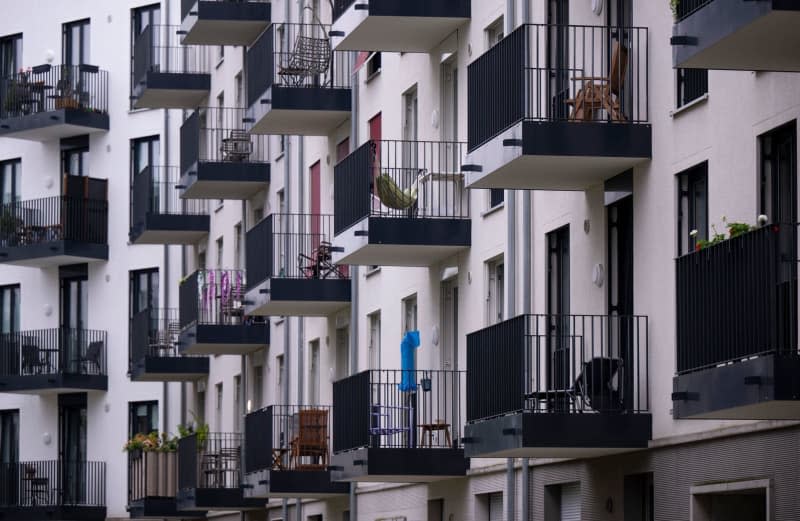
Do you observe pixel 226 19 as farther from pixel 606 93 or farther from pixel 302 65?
pixel 606 93

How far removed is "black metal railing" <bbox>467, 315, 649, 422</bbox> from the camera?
2061 cm

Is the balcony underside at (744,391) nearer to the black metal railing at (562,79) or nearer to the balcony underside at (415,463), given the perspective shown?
the black metal railing at (562,79)

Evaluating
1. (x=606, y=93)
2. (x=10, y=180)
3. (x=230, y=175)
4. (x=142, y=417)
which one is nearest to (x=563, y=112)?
(x=606, y=93)

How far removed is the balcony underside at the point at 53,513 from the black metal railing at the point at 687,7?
36.0 metres

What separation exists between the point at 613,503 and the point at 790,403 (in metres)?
6.43

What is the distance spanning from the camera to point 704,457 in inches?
748

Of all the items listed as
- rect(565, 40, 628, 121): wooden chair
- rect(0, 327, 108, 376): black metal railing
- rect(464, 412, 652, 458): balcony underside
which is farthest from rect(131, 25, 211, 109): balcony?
rect(464, 412, 652, 458): balcony underside

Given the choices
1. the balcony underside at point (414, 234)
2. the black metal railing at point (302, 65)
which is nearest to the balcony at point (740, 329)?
the balcony underside at point (414, 234)

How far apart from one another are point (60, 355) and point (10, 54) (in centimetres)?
930

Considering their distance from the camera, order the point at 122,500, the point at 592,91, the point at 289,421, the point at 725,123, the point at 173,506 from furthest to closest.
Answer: the point at 122,500
the point at 173,506
the point at 289,421
the point at 592,91
the point at 725,123

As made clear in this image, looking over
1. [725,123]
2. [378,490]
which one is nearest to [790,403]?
[725,123]

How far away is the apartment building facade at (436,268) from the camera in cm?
1780

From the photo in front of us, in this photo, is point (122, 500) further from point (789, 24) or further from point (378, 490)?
point (789, 24)

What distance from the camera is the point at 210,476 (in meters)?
40.9
